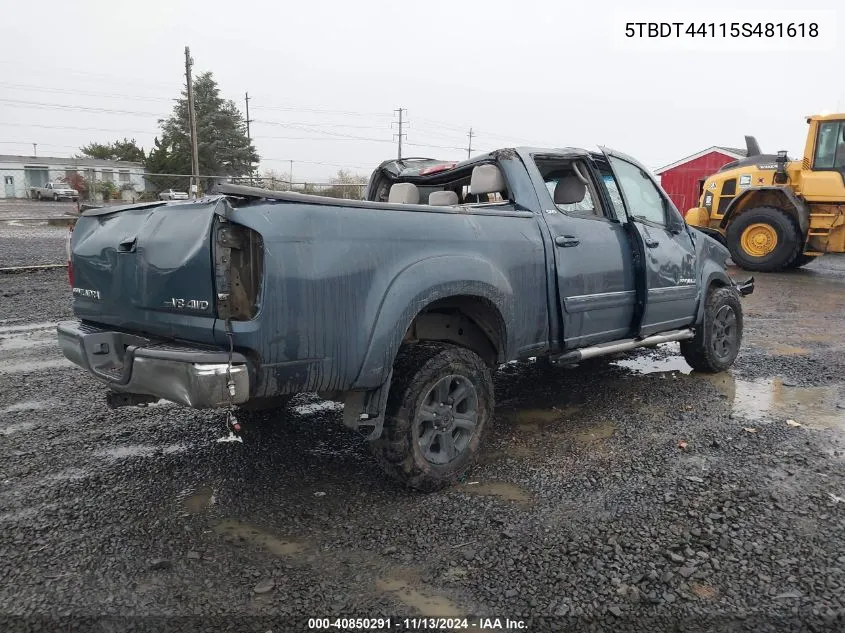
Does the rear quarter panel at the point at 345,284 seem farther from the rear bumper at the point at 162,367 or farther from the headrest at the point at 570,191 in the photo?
the headrest at the point at 570,191

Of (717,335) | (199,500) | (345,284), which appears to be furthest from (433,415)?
(717,335)

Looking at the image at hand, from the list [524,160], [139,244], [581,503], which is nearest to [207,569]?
[139,244]

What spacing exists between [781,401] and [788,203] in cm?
941

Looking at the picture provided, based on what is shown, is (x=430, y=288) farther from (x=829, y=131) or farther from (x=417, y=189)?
(x=829, y=131)

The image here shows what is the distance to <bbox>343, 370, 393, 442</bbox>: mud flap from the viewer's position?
121 inches

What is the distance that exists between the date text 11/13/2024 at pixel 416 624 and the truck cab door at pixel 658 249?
297 cm

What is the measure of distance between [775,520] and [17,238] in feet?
60.2

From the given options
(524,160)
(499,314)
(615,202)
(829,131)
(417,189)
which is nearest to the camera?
(499,314)

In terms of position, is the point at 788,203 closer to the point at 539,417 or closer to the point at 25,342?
the point at 539,417

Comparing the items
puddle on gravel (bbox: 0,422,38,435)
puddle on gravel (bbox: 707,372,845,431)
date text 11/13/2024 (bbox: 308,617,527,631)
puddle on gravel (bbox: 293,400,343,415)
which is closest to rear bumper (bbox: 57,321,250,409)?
date text 11/13/2024 (bbox: 308,617,527,631)

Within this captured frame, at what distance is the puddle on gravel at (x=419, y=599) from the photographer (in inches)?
94.0

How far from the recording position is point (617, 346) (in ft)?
14.8

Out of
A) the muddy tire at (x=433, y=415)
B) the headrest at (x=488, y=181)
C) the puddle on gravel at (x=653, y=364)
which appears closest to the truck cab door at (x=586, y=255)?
the headrest at (x=488, y=181)

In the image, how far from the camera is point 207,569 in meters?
2.64
